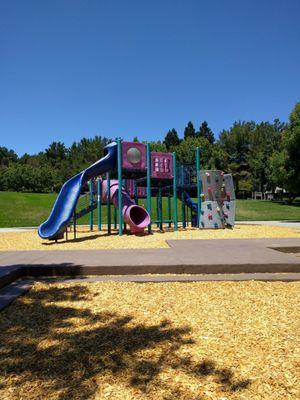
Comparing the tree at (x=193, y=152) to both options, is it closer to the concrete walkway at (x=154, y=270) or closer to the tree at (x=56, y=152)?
the tree at (x=56, y=152)

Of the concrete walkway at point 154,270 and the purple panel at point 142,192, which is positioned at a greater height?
the purple panel at point 142,192

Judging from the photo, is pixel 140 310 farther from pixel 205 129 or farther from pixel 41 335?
pixel 205 129

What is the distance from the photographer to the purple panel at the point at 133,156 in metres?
17.5

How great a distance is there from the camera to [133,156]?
17688mm

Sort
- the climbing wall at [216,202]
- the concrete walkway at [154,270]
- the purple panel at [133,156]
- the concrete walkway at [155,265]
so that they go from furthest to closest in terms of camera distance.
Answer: the climbing wall at [216,202], the purple panel at [133,156], the concrete walkway at [155,265], the concrete walkway at [154,270]

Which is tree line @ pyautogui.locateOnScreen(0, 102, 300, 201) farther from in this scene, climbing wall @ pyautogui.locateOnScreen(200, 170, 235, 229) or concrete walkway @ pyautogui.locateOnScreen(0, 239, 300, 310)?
concrete walkway @ pyautogui.locateOnScreen(0, 239, 300, 310)

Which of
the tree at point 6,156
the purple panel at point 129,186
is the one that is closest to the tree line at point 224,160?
the tree at point 6,156

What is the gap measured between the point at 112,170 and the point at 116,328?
14220 mm

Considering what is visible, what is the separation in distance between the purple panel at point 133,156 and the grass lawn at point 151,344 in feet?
38.6

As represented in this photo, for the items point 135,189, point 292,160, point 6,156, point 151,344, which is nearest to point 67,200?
point 135,189

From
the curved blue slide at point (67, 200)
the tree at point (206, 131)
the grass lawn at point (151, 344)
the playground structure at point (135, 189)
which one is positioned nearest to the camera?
the grass lawn at point (151, 344)

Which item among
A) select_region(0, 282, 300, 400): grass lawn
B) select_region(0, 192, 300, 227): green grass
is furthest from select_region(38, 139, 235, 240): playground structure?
select_region(0, 192, 300, 227): green grass

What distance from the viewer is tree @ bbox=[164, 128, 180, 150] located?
101m

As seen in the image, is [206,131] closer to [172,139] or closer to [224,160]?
[172,139]
